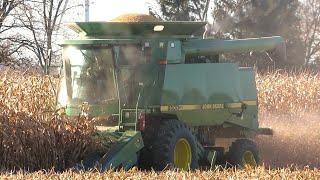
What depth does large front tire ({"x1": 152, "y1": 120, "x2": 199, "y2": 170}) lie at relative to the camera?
9844 millimetres

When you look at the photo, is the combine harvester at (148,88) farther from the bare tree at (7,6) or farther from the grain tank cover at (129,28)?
the bare tree at (7,6)

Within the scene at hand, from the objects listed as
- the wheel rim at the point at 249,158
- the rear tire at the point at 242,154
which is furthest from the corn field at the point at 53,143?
the wheel rim at the point at 249,158

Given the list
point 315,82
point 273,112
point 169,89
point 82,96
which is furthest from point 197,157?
point 315,82

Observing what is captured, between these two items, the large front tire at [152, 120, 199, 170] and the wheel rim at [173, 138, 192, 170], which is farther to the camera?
the wheel rim at [173, 138, 192, 170]

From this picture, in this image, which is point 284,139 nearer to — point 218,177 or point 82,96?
point 82,96

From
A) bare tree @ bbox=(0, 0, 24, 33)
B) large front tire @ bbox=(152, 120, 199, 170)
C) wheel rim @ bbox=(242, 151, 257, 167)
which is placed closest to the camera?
large front tire @ bbox=(152, 120, 199, 170)

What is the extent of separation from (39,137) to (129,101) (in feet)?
5.43

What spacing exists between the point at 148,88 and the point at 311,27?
37.1 m

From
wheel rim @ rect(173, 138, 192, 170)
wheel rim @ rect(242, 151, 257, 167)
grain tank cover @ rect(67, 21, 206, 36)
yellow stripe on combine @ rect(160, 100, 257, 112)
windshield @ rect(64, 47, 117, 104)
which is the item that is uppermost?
grain tank cover @ rect(67, 21, 206, 36)

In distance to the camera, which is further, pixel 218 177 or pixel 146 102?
pixel 146 102

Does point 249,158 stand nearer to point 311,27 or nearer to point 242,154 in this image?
point 242,154

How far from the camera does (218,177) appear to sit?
696 cm

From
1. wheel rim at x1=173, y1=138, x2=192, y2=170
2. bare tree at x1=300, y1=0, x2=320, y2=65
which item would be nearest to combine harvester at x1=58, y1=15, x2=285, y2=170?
wheel rim at x1=173, y1=138, x2=192, y2=170

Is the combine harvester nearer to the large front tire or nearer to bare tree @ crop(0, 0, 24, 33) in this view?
the large front tire
